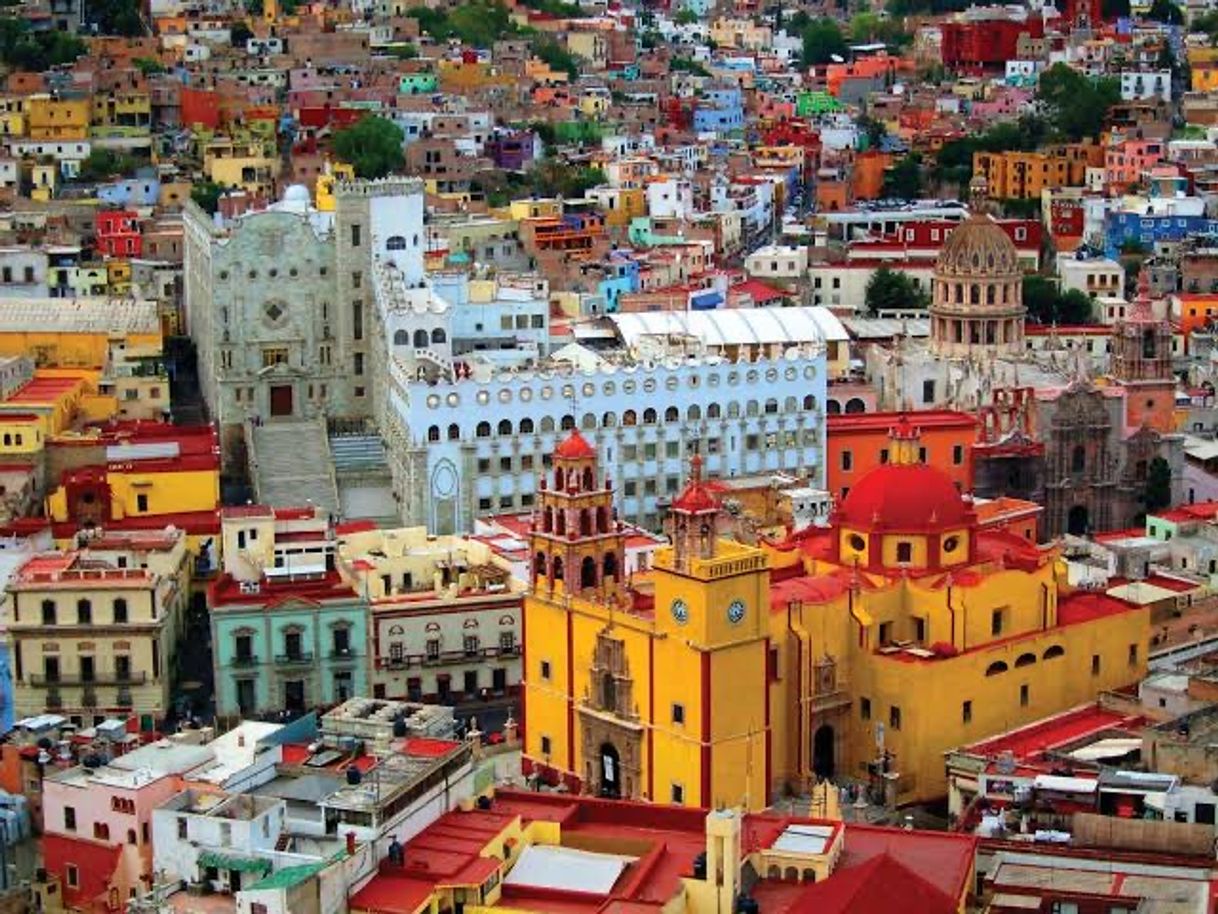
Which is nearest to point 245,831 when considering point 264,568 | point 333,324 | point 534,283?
point 264,568

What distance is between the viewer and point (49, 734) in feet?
173

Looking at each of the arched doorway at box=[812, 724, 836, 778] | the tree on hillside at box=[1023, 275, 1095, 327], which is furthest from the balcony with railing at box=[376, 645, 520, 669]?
the tree on hillside at box=[1023, 275, 1095, 327]

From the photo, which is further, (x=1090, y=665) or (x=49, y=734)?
(x=1090, y=665)

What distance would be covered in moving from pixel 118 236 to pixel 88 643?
1843 inches

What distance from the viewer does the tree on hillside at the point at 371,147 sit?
415ft

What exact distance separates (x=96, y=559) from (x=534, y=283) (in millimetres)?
31496

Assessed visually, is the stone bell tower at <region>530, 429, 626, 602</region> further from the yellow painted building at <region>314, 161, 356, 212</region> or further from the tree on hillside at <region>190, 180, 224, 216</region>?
the tree on hillside at <region>190, 180, 224, 216</region>

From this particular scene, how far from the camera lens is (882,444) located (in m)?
81.2

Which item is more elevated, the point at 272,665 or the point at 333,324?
the point at 333,324

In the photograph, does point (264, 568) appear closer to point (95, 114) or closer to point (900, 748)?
point (900, 748)

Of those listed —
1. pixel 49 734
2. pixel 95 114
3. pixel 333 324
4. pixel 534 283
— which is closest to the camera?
pixel 49 734

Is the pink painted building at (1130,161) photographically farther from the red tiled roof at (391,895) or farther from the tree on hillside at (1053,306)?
the red tiled roof at (391,895)

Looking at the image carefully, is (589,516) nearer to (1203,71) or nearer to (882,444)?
(882,444)

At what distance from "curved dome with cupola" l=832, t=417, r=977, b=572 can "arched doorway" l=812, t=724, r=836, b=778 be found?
13.0 feet
